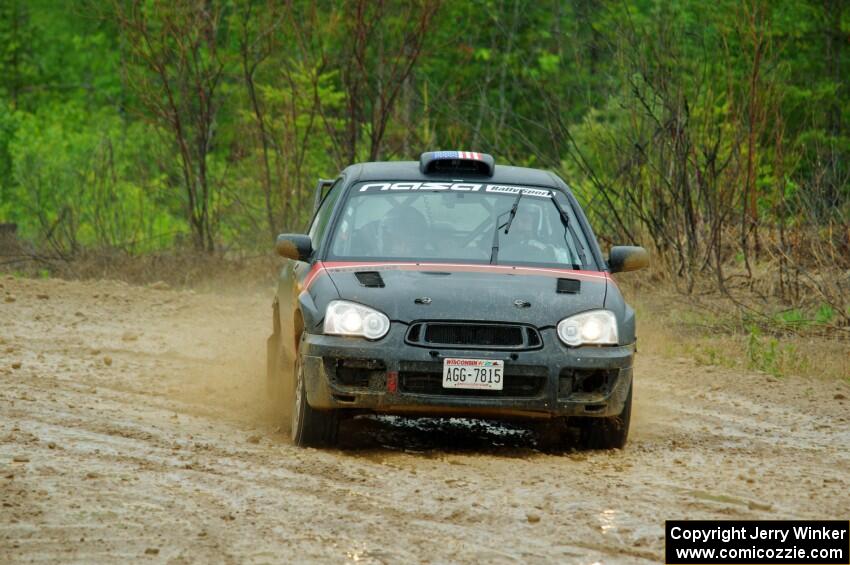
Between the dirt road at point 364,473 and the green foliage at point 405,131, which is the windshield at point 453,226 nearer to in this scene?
the dirt road at point 364,473

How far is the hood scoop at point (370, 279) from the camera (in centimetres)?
806

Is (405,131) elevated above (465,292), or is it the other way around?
(465,292)

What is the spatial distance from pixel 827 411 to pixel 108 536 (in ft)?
Result: 20.1

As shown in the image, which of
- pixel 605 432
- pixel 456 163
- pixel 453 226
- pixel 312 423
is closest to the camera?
pixel 312 423

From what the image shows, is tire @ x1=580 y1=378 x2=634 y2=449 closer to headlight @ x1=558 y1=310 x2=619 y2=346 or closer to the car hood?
headlight @ x1=558 y1=310 x2=619 y2=346

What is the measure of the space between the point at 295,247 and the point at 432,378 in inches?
62.9

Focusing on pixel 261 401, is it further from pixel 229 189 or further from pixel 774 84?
pixel 229 189

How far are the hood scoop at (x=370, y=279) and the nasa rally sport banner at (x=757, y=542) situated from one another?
2526 mm

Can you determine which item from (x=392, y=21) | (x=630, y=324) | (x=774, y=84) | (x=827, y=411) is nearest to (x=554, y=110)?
(x=774, y=84)

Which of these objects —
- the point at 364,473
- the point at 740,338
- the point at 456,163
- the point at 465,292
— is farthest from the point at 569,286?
the point at 740,338

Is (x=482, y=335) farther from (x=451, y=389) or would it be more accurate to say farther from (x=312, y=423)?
(x=312, y=423)

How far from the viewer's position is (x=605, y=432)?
27.5 feet

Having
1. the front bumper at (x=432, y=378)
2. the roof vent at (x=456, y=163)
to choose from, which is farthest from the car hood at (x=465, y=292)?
the roof vent at (x=456, y=163)

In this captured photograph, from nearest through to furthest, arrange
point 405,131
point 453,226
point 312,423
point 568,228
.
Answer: point 312,423 < point 453,226 < point 568,228 < point 405,131
